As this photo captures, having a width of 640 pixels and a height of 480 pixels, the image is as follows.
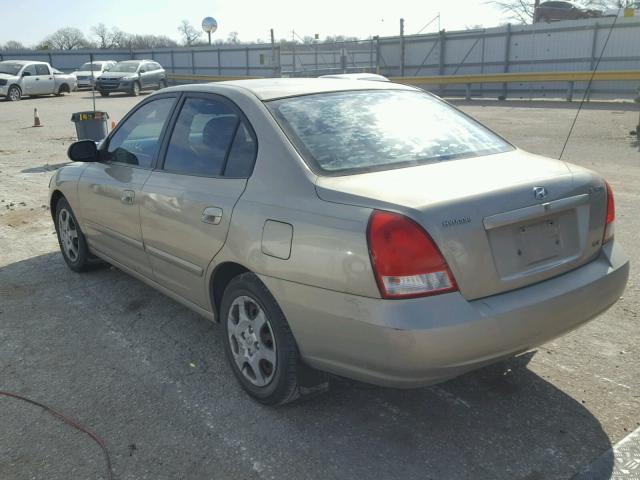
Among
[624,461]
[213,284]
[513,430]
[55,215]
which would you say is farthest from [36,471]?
[55,215]

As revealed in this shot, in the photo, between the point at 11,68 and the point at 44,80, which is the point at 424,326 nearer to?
the point at 11,68

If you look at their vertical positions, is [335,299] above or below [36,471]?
above

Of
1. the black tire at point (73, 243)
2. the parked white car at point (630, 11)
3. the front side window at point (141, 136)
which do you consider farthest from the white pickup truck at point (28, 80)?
the front side window at point (141, 136)

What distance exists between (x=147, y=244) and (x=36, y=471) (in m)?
1.67

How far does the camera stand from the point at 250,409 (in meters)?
3.29

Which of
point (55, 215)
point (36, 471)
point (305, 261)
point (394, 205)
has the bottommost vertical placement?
point (36, 471)

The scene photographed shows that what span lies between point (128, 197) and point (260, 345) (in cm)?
169

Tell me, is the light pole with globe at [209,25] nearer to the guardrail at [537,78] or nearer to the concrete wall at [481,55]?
the concrete wall at [481,55]

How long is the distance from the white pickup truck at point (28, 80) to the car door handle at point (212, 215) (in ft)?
92.5

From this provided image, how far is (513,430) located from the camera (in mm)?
3016

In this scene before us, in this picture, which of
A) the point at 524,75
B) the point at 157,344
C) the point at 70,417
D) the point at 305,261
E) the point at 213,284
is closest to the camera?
the point at 305,261

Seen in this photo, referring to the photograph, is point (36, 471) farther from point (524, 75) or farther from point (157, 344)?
point (524, 75)

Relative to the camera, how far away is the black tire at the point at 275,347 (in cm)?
300

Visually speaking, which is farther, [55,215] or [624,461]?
[55,215]
